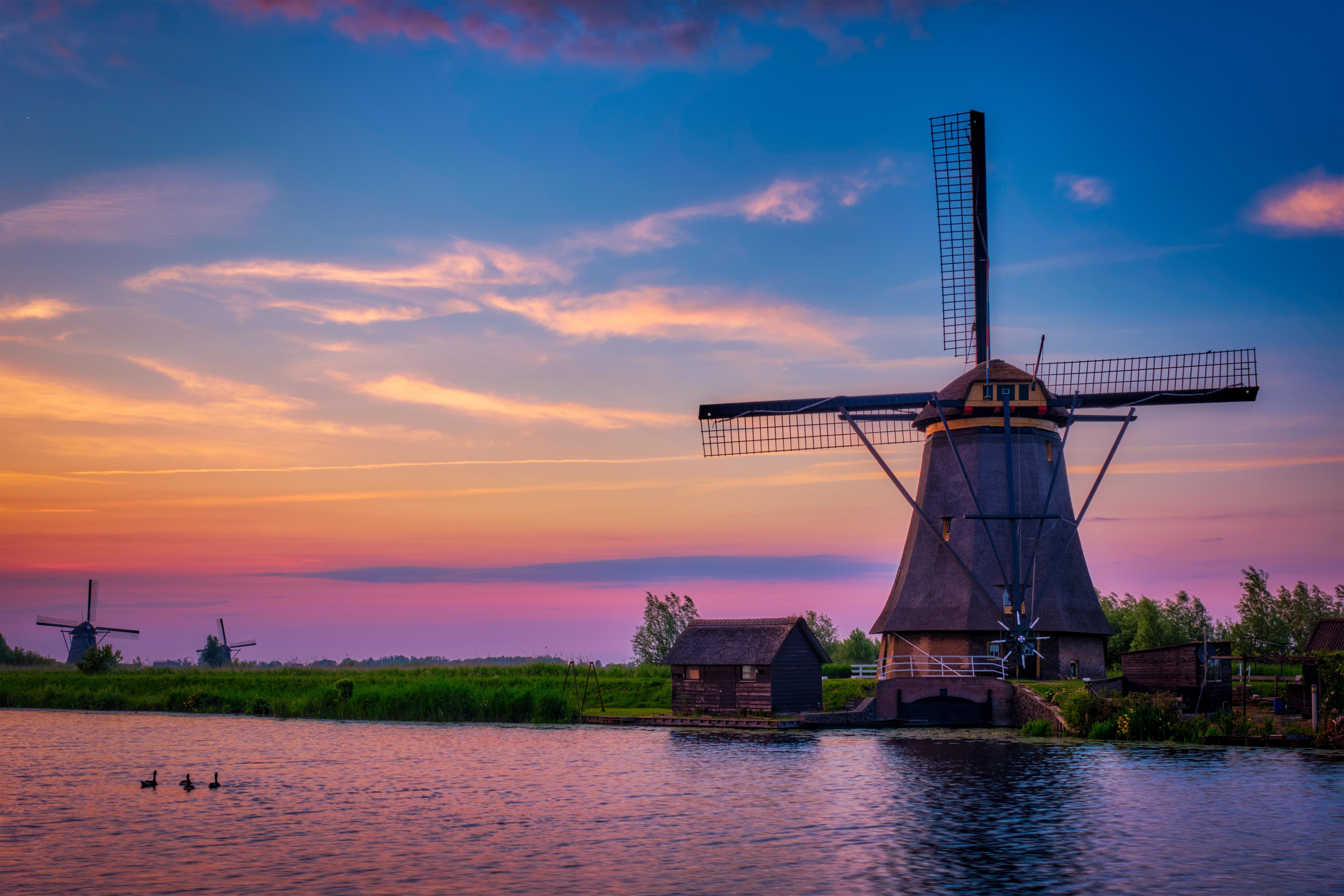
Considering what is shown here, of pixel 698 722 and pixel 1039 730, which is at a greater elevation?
pixel 1039 730

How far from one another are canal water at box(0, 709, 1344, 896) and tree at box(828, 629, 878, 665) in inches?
1684

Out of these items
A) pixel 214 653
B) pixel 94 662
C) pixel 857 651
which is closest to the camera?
pixel 94 662

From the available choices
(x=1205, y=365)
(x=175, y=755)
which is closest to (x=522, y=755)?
(x=175, y=755)

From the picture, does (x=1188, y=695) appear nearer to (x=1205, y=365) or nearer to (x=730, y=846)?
(x=1205, y=365)

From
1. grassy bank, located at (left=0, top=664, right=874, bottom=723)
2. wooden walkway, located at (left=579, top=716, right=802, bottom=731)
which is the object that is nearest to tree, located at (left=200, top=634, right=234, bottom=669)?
grassy bank, located at (left=0, top=664, right=874, bottom=723)

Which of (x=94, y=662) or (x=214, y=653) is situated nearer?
(x=94, y=662)

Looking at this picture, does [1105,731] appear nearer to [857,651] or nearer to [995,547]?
[995,547]

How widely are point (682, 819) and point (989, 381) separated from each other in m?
25.7

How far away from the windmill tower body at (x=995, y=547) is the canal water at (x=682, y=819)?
21.3ft

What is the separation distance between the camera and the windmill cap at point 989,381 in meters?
44.1

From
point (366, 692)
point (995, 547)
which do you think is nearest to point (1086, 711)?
point (995, 547)

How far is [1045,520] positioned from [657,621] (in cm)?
5134

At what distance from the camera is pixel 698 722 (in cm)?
4412

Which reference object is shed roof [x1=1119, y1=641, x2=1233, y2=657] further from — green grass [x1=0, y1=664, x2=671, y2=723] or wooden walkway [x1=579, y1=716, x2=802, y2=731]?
green grass [x1=0, y1=664, x2=671, y2=723]
